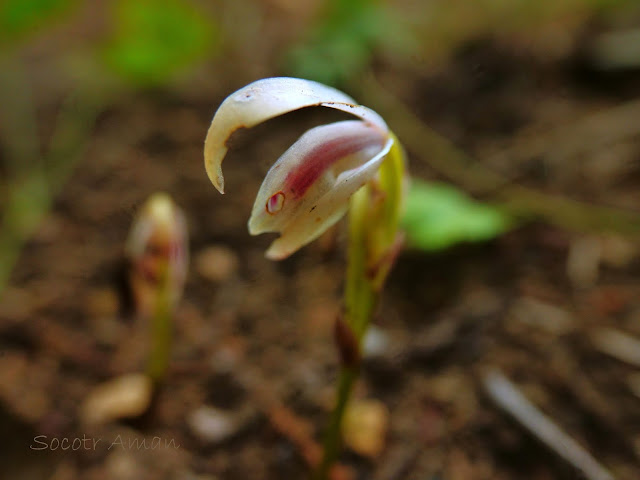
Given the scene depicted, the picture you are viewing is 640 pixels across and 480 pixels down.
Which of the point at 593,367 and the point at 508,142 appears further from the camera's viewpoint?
the point at 508,142

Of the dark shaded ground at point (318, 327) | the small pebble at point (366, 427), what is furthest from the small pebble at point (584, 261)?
the small pebble at point (366, 427)

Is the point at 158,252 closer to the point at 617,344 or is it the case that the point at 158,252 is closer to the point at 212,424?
the point at 212,424

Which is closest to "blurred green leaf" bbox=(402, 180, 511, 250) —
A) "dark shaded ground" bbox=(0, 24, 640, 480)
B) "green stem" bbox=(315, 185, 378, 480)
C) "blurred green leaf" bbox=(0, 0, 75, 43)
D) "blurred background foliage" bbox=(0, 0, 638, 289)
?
"blurred background foliage" bbox=(0, 0, 638, 289)

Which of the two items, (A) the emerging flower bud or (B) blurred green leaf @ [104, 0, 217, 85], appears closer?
(A) the emerging flower bud

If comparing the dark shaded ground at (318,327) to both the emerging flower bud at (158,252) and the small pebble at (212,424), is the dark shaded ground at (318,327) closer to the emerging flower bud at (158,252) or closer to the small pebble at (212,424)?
the small pebble at (212,424)

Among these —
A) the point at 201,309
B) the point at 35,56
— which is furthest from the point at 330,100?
the point at 35,56

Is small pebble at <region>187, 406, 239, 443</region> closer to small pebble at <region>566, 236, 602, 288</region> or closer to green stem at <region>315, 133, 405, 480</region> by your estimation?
green stem at <region>315, 133, 405, 480</region>

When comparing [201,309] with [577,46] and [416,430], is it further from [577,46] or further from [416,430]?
[577,46]
